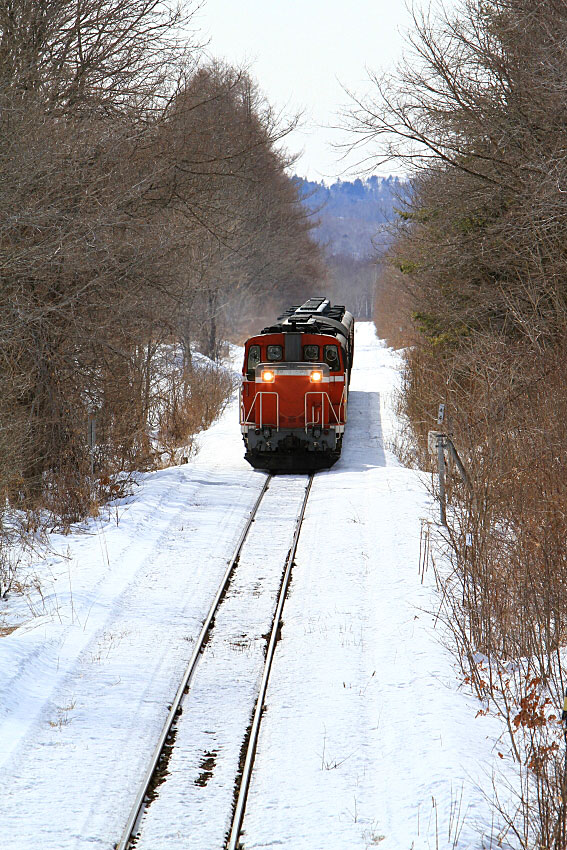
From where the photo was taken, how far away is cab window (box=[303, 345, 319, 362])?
50.3 ft

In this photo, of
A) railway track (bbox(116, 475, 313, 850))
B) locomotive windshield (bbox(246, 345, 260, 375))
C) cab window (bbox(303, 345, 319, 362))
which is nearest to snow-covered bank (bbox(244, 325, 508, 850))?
railway track (bbox(116, 475, 313, 850))

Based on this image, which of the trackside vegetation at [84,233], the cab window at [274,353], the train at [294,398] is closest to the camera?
the trackside vegetation at [84,233]

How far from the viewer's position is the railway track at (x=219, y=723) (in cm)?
493

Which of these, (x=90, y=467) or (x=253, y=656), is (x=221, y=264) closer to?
(x=90, y=467)

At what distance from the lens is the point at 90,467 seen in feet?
45.7

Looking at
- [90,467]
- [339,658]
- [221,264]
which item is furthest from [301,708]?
[221,264]

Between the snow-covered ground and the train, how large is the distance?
3533mm

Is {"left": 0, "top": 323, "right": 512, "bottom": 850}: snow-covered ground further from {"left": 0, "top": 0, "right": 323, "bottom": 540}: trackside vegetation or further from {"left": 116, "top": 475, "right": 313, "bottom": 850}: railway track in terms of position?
{"left": 0, "top": 0, "right": 323, "bottom": 540}: trackside vegetation

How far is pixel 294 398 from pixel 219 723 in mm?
9464

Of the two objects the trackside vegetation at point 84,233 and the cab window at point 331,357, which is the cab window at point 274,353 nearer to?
the cab window at point 331,357

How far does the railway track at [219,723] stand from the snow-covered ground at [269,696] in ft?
0.12

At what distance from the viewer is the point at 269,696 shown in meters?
6.66

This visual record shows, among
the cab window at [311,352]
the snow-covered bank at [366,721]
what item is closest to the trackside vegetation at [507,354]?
the snow-covered bank at [366,721]

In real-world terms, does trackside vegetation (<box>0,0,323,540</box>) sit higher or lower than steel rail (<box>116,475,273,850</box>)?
higher
